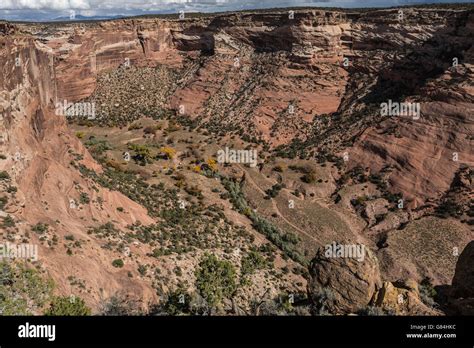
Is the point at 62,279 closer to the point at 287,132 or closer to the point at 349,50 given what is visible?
the point at 287,132

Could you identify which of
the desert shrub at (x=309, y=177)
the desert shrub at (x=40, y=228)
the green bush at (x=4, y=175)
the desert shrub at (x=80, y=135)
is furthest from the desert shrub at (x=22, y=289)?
the desert shrub at (x=80, y=135)

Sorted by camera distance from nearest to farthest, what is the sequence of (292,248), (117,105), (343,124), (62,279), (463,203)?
(62,279) → (292,248) → (463,203) → (343,124) → (117,105)

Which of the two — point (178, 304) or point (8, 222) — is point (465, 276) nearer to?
point (178, 304)

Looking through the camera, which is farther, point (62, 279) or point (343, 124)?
point (343, 124)

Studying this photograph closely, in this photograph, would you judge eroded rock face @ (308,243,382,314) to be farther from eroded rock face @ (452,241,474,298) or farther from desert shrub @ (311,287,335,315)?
eroded rock face @ (452,241,474,298)

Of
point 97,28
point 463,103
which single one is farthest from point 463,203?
point 97,28

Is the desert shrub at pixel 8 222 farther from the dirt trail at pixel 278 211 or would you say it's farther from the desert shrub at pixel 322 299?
the dirt trail at pixel 278 211
